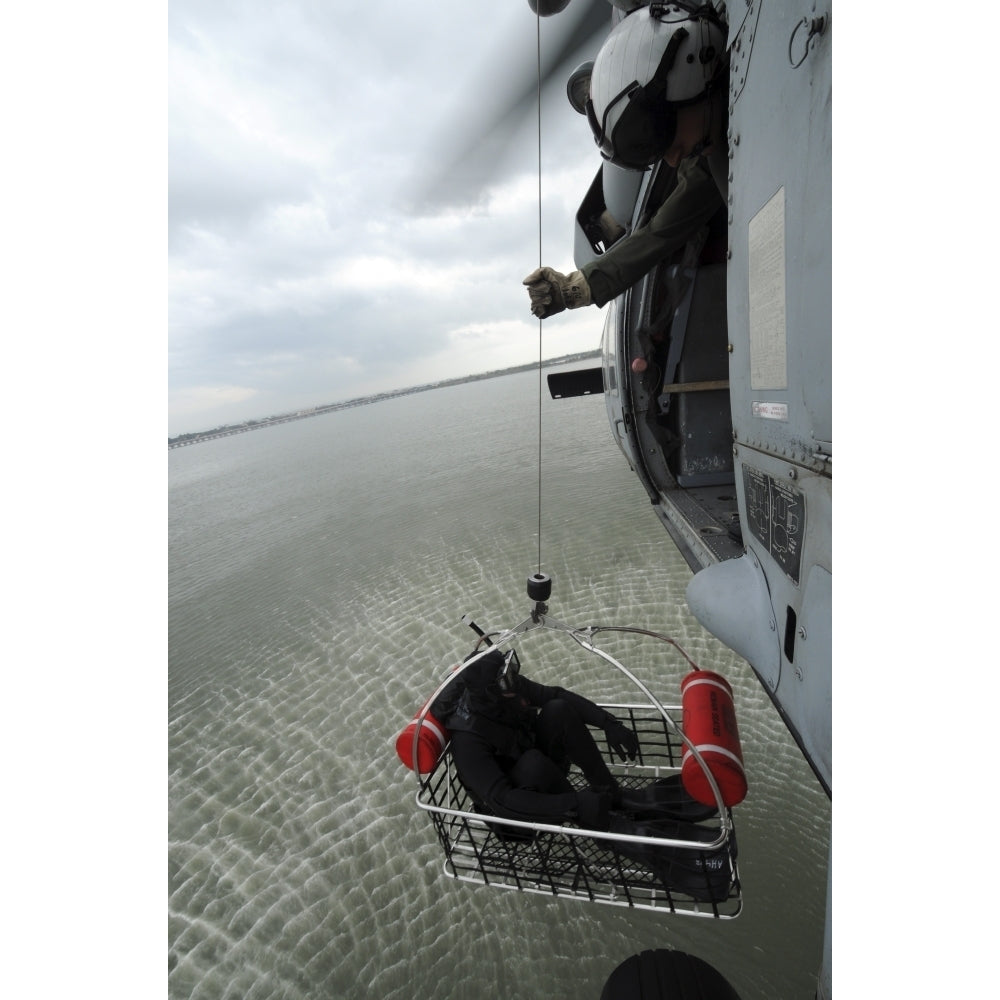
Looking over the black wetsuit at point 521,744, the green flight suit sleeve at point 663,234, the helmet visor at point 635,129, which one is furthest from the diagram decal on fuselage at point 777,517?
the helmet visor at point 635,129

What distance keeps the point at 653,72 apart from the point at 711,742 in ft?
9.00

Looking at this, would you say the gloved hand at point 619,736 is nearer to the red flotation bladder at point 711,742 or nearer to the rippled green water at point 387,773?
the red flotation bladder at point 711,742

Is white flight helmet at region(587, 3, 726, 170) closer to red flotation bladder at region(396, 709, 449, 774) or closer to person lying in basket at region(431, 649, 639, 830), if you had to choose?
person lying in basket at region(431, 649, 639, 830)

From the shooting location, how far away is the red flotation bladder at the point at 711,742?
1.77 m

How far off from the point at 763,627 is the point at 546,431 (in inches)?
765

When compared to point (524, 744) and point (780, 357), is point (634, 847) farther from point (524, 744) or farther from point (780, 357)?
point (780, 357)

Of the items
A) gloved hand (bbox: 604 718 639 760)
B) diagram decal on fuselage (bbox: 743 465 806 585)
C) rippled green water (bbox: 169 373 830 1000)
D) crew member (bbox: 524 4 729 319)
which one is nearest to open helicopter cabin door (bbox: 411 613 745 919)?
gloved hand (bbox: 604 718 639 760)

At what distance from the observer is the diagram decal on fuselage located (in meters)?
1.55

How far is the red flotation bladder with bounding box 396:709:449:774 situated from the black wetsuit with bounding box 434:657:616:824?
6 cm

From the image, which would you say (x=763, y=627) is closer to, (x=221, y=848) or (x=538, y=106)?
(x=538, y=106)

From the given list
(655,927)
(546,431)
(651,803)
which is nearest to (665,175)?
(651,803)

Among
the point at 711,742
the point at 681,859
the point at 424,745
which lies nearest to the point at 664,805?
the point at 681,859

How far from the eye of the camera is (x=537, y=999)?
2650 mm

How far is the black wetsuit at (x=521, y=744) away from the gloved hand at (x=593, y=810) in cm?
3
